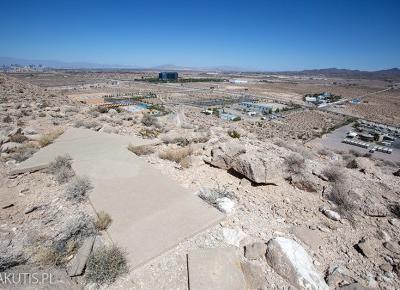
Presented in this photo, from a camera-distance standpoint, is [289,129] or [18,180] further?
[289,129]

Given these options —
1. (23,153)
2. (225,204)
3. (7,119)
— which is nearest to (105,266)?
(225,204)

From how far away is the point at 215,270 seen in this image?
9.75 feet

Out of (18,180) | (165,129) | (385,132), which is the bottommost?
(385,132)

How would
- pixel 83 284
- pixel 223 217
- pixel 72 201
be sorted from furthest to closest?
pixel 72 201 → pixel 223 217 → pixel 83 284

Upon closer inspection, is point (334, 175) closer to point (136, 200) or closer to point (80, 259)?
point (136, 200)

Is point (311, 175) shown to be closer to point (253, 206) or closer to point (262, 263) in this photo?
point (253, 206)

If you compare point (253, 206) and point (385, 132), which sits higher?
point (253, 206)

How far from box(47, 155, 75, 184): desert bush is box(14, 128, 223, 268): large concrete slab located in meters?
0.16

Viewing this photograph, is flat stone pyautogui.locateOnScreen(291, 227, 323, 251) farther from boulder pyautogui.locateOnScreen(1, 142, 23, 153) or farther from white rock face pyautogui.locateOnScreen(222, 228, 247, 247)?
boulder pyautogui.locateOnScreen(1, 142, 23, 153)

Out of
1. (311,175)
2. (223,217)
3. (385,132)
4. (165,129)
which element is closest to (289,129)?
(385,132)

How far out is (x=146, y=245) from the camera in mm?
3293

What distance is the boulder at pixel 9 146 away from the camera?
260 inches

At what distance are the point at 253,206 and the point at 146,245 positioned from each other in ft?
7.29

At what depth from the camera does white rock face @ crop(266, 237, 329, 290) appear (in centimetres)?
300
